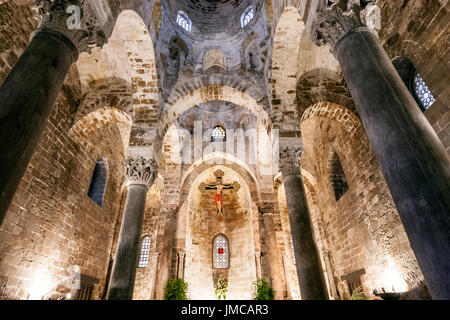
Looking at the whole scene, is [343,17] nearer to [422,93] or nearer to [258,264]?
[422,93]

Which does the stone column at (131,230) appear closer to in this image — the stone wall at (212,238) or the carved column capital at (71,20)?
the carved column capital at (71,20)

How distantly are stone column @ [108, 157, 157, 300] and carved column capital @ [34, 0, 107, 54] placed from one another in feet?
11.8

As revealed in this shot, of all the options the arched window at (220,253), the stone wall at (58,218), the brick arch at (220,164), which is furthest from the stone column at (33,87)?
the arched window at (220,253)

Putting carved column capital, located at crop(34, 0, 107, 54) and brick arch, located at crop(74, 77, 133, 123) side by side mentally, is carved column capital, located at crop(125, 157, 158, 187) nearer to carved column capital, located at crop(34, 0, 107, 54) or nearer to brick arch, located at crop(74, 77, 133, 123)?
brick arch, located at crop(74, 77, 133, 123)

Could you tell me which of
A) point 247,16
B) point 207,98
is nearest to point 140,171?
point 207,98

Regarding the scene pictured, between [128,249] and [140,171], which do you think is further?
[140,171]

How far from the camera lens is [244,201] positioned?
45.5ft

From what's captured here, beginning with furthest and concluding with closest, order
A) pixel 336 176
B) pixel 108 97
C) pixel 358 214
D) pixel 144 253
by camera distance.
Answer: pixel 144 253 < pixel 336 176 < pixel 108 97 < pixel 358 214

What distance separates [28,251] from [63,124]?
12.3 ft

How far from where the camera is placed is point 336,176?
10.2 metres

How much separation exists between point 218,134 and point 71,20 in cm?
999
